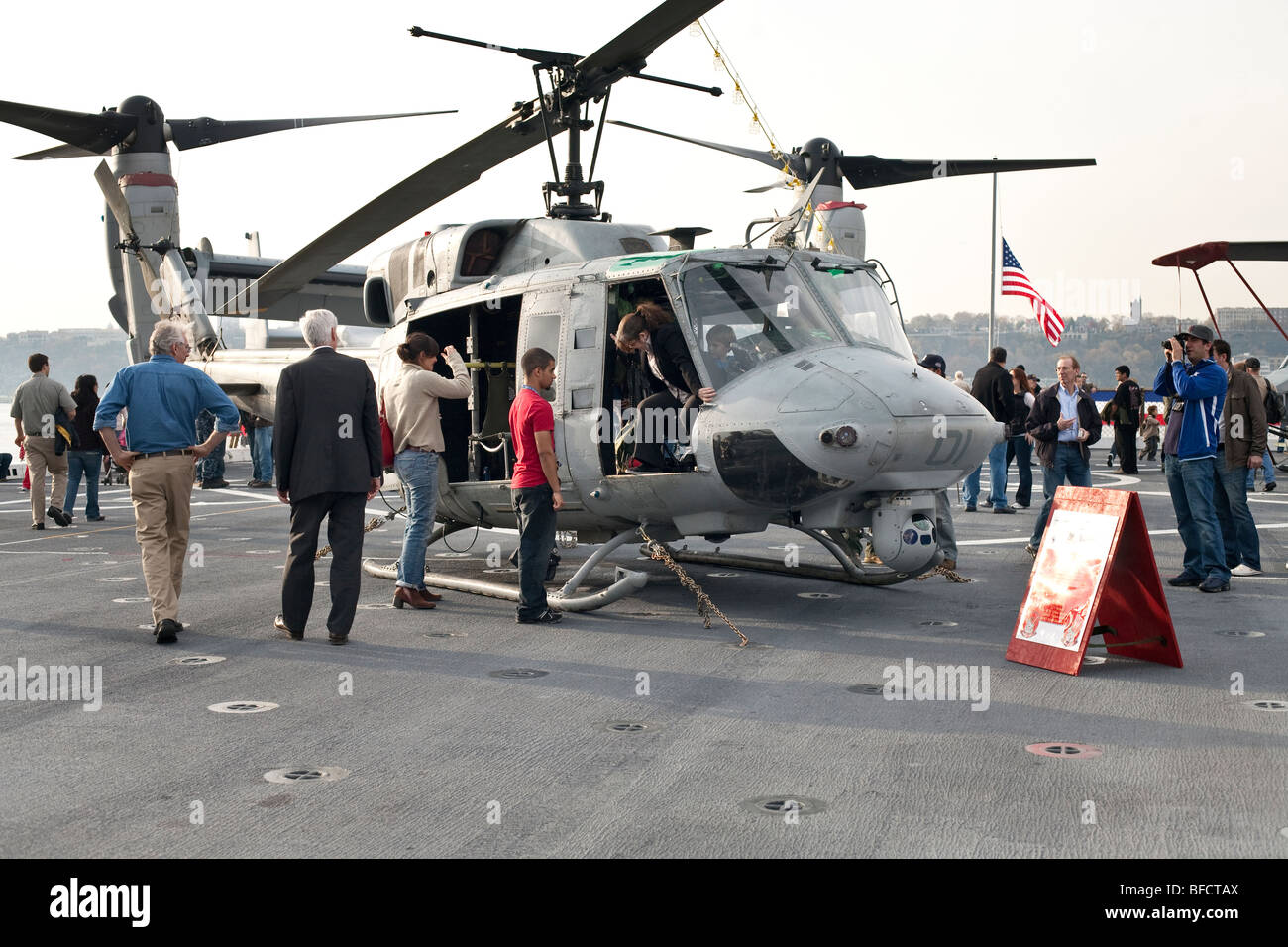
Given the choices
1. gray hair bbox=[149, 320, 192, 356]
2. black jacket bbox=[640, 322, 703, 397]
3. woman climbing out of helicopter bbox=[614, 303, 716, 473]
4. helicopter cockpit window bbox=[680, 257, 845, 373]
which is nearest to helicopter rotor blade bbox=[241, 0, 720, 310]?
helicopter cockpit window bbox=[680, 257, 845, 373]

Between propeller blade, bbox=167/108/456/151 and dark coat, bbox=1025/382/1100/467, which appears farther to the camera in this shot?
propeller blade, bbox=167/108/456/151

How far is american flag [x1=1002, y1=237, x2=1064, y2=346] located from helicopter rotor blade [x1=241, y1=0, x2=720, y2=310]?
19.5 m

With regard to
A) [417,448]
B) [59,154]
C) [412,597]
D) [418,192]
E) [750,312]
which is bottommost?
[412,597]

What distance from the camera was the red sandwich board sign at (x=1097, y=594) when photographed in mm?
6363

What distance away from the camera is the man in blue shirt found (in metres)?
7.20

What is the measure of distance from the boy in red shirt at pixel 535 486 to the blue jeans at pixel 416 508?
0.88 m

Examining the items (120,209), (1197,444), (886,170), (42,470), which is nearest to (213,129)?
(120,209)

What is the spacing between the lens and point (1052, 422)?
38.1 ft

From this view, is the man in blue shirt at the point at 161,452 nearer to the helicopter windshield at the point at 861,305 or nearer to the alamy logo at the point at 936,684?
the helicopter windshield at the point at 861,305

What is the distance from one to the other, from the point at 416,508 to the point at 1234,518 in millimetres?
6810

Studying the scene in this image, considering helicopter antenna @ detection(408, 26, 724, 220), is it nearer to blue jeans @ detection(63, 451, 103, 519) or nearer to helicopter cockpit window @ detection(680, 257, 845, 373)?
helicopter cockpit window @ detection(680, 257, 845, 373)

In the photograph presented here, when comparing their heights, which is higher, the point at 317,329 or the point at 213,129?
the point at 213,129
